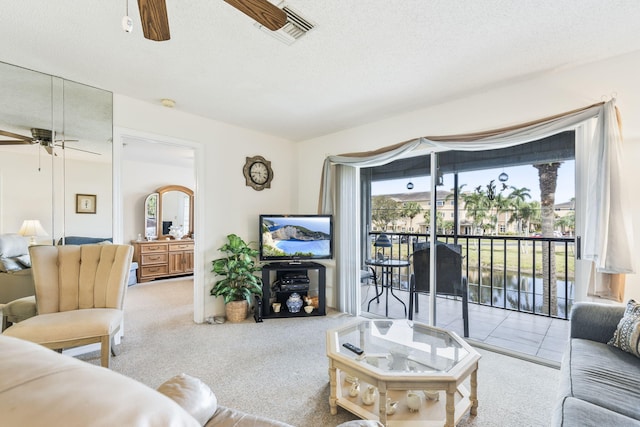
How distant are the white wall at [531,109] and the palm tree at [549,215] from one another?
52cm

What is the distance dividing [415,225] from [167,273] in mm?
4888

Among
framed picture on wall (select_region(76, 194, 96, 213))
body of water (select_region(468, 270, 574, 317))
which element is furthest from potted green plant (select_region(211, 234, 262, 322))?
body of water (select_region(468, 270, 574, 317))

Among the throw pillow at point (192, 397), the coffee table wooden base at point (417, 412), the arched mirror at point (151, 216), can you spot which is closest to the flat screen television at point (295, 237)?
the coffee table wooden base at point (417, 412)

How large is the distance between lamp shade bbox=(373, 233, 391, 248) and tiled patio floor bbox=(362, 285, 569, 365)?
0.65 meters

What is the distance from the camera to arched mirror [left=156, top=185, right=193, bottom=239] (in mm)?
5992

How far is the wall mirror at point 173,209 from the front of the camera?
5969 mm

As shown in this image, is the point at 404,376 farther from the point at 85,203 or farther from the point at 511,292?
the point at 85,203

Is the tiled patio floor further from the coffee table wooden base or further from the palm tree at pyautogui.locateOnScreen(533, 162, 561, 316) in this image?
the coffee table wooden base

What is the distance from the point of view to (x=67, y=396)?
39 centimetres

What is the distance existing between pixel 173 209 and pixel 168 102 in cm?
382

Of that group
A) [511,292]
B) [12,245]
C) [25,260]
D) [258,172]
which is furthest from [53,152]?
[511,292]

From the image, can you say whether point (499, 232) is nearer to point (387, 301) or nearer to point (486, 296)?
point (486, 296)

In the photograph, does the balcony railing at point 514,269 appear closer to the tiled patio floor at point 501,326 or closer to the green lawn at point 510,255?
the green lawn at point 510,255

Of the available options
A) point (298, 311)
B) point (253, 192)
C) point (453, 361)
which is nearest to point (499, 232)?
A: point (453, 361)
